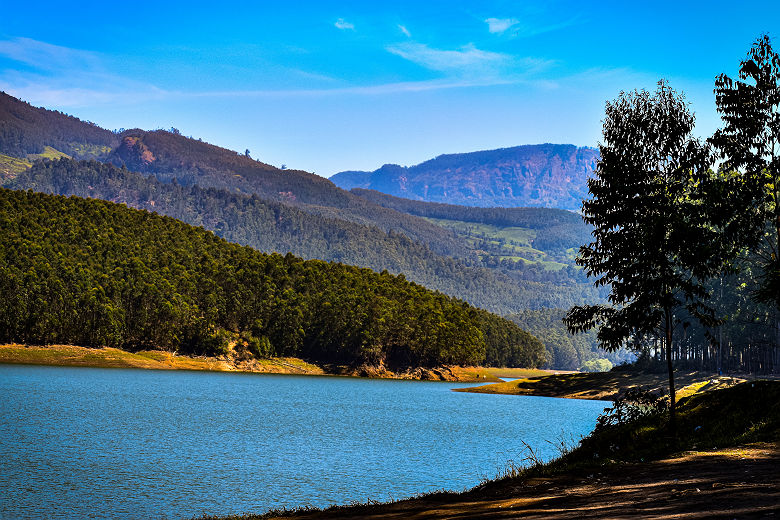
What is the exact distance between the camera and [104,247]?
188875mm

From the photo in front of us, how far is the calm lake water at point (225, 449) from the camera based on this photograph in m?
29.4

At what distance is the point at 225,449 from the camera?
43500mm

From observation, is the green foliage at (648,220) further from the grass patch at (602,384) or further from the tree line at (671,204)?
the grass patch at (602,384)

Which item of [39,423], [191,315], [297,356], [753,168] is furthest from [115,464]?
[297,356]

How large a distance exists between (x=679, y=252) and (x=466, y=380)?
170 meters

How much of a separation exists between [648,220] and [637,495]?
17.5 m

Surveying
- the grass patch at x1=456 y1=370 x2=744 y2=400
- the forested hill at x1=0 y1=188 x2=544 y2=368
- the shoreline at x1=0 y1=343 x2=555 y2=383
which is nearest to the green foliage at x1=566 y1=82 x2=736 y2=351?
the grass patch at x1=456 y1=370 x2=744 y2=400

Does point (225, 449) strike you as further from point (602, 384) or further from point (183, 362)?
point (183, 362)

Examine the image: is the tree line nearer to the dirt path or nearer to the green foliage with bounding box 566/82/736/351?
the green foliage with bounding box 566/82/736/351

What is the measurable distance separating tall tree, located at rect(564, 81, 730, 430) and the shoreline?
135 metres

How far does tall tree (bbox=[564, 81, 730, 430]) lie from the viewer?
3019cm

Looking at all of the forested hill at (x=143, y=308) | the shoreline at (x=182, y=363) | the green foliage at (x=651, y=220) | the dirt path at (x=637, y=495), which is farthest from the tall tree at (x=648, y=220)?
the forested hill at (x=143, y=308)

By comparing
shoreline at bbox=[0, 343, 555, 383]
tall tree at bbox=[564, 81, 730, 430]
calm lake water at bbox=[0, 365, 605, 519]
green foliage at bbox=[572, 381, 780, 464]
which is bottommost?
shoreline at bbox=[0, 343, 555, 383]

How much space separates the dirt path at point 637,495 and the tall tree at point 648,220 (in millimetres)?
10240
